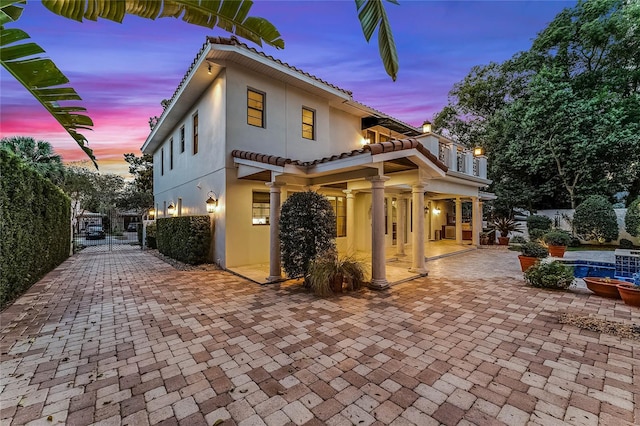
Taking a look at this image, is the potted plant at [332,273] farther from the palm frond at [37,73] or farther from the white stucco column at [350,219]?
the palm frond at [37,73]

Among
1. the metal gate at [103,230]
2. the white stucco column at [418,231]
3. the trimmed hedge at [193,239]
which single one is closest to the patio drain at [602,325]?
the white stucco column at [418,231]

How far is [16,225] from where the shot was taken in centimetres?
559

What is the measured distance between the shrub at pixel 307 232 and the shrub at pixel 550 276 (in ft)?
17.0

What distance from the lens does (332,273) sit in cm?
624

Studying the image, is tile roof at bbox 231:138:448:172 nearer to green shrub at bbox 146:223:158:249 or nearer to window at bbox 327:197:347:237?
window at bbox 327:197:347:237

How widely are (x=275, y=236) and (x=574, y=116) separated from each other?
1980cm

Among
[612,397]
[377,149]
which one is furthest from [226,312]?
[612,397]

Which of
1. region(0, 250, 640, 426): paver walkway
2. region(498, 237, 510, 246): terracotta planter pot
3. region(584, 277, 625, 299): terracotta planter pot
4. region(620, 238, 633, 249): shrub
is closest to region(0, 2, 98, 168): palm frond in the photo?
region(0, 250, 640, 426): paver walkway

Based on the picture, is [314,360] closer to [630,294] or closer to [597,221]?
[630,294]

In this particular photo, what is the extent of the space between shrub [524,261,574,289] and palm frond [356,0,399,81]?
697cm

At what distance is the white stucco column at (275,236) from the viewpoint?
7414 millimetres

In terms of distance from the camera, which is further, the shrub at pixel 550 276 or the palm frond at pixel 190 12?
the shrub at pixel 550 276

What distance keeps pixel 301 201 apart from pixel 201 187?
5762 millimetres

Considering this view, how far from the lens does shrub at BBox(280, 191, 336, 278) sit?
670cm
